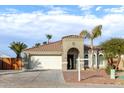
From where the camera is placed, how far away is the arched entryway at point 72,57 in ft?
164

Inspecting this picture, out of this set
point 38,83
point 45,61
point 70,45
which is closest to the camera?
point 38,83

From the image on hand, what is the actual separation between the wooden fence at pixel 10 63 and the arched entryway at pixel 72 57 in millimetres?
7487

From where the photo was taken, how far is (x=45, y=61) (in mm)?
50719

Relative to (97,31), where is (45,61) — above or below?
below

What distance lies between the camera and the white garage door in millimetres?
50531

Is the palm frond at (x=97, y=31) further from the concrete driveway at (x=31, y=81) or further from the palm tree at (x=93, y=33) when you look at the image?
the concrete driveway at (x=31, y=81)

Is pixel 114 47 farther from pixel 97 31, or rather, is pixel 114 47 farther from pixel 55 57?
pixel 55 57

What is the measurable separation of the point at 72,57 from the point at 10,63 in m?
9.50

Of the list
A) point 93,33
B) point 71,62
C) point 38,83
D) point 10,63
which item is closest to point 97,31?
point 93,33

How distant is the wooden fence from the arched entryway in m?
7.49

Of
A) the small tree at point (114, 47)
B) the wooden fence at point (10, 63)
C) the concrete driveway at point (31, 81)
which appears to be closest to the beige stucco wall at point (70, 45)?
the wooden fence at point (10, 63)

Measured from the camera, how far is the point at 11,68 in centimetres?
5328

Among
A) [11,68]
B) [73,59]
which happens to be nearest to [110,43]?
[73,59]
